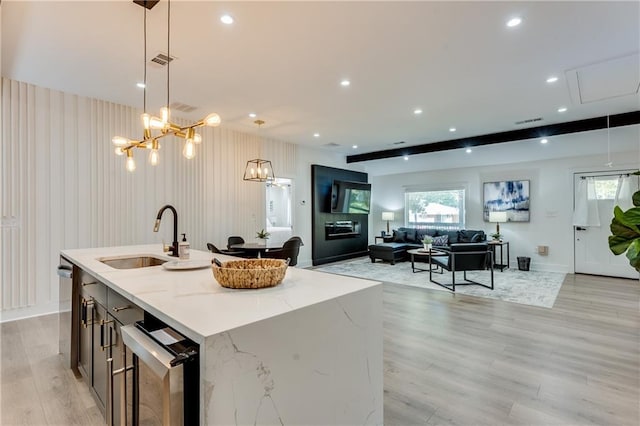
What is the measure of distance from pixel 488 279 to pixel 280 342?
626 centimetres

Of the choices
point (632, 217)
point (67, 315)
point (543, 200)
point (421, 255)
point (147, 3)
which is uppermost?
point (147, 3)

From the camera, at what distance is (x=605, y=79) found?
13.3 ft

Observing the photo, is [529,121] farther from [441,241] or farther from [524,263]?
[441,241]

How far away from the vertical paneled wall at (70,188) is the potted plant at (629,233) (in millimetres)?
5653

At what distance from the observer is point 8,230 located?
13.1ft

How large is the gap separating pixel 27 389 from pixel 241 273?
2.32 meters

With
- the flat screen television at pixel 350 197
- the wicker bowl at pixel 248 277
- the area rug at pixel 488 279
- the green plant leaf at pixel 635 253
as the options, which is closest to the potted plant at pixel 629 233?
the green plant leaf at pixel 635 253

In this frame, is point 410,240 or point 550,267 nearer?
point 550,267

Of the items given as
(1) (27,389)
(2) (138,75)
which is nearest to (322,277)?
(1) (27,389)

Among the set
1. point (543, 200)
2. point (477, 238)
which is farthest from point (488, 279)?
point (543, 200)

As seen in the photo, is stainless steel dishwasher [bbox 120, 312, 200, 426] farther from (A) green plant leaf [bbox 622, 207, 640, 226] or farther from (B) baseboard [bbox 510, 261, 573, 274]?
(B) baseboard [bbox 510, 261, 573, 274]

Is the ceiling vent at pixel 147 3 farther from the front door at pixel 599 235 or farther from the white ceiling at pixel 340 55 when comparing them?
the front door at pixel 599 235

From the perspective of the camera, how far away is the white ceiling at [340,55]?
270cm

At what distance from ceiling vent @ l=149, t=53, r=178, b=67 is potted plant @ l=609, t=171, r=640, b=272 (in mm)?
4157
